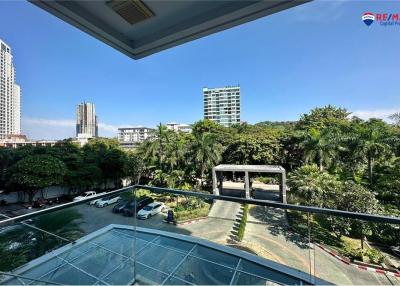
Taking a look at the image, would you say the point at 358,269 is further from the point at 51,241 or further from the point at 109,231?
the point at 51,241

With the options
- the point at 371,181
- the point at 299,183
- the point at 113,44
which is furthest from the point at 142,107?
the point at 113,44

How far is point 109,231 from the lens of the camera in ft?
7.91

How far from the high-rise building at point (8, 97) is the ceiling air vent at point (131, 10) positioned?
174 feet

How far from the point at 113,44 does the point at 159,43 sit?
476mm

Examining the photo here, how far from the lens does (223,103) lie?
233ft

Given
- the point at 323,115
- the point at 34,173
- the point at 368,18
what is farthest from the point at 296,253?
the point at 323,115

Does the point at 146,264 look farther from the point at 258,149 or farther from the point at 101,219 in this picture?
the point at 258,149

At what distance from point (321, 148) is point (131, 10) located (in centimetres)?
1397

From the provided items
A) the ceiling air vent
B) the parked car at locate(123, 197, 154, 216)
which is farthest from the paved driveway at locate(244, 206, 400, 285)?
the ceiling air vent

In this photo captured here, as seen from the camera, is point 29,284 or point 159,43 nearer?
point 29,284

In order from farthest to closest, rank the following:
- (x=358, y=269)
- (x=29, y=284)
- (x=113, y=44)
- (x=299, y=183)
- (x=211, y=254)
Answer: (x=299, y=183) → (x=358, y=269) → (x=113, y=44) → (x=211, y=254) → (x=29, y=284)

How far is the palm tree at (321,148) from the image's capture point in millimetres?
12745

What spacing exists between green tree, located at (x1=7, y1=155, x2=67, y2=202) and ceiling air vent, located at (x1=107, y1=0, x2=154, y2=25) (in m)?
16.3

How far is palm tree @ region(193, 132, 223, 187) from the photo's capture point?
14.5m
